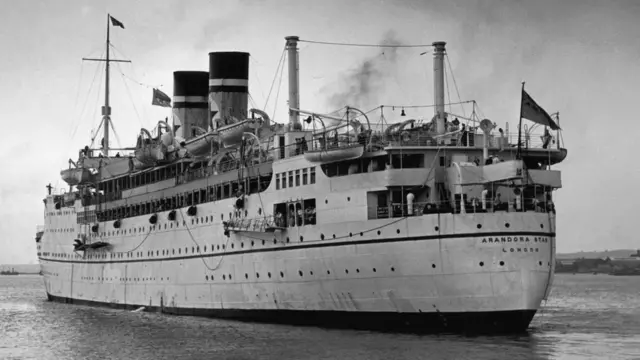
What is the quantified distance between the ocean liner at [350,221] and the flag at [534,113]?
3.0 inches

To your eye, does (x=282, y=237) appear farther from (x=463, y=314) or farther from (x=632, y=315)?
(x=632, y=315)

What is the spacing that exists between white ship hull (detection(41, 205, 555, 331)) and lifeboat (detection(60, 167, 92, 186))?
2142 cm

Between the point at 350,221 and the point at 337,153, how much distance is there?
290cm

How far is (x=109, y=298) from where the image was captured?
6750 cm

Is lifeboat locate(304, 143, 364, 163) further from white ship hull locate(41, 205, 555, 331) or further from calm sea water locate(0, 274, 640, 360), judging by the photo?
calm sea water locate(0, 274, 640, 360)

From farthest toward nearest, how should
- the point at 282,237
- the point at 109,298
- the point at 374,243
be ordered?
the point at 109,298, the point at 282,237, the point at 374,243

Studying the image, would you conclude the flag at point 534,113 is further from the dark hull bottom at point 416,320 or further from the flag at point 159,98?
the flag at point 159,98

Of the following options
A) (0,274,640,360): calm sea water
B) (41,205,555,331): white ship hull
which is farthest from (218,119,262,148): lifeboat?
(0,274,640,360): calm sea water

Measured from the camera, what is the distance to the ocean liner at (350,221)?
4047 centimetres

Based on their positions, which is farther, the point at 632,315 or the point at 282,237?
the point at 632,315

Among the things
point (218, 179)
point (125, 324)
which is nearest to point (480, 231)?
point (218, 179)

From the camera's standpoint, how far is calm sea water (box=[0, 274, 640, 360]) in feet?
125

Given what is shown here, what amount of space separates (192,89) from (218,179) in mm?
17477

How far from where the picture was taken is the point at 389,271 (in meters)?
41.8
